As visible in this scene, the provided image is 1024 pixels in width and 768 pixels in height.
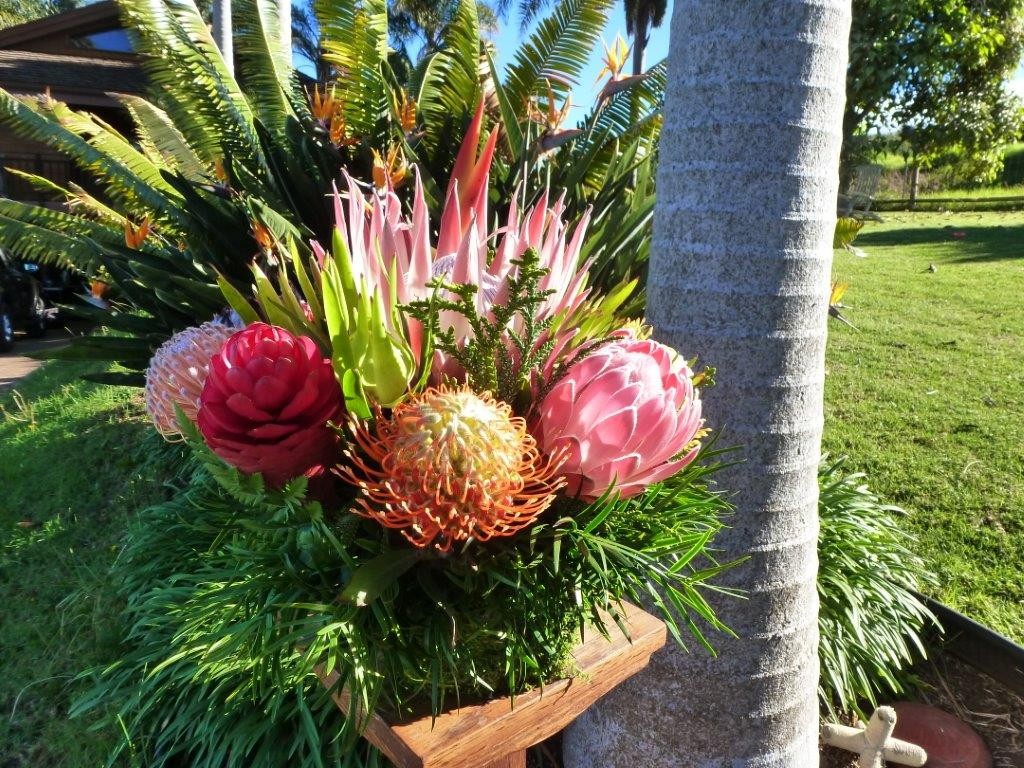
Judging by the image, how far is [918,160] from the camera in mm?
17359

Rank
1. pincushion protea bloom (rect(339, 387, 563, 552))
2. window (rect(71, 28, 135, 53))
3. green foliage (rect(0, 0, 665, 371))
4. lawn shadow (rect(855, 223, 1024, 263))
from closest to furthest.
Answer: pincushion protea bloom (rect(339, 387, 563, 552))
green foliage (rect(0, 0, 665, 371))
lawn shadow (rect(855, 223, 1024, 263))
window (rect(71, 28, 135, 53))

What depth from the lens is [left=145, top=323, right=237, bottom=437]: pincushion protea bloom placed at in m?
0.96

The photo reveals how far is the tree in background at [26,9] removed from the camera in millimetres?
35312

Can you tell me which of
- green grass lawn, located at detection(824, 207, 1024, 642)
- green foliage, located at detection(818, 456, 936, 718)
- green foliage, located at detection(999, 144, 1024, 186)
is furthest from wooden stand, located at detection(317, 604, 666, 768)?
green foliage, located at detection(999, 144, 1024, 186)

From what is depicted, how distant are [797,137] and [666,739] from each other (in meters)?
1.49

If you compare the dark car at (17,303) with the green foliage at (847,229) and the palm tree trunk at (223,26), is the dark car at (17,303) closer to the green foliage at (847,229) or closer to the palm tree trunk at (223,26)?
the palm tree trunk at (223,26)

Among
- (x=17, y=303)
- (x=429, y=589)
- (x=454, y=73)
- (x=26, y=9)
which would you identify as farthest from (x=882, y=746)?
(x=26, y=9)

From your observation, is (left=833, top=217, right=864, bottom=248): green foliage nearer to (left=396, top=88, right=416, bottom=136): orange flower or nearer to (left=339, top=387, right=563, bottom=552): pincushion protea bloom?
(left=396, top=88, right=416, bottom=136): orange flower

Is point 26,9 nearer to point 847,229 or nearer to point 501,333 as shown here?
point 847,229

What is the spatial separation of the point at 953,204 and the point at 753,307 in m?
26.9

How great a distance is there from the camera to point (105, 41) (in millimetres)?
19203

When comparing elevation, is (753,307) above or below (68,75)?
below

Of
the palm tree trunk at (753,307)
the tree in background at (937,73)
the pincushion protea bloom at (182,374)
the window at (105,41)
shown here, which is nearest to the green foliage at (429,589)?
the pincushion protea bloom at (182,374)

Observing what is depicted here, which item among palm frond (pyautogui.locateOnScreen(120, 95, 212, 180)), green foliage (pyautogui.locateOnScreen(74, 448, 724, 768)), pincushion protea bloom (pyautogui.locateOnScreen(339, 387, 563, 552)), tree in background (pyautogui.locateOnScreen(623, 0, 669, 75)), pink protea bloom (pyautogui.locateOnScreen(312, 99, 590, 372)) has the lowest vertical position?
green foliage (pyautogui.locateOnScreen(74, 448, 724, 768))
